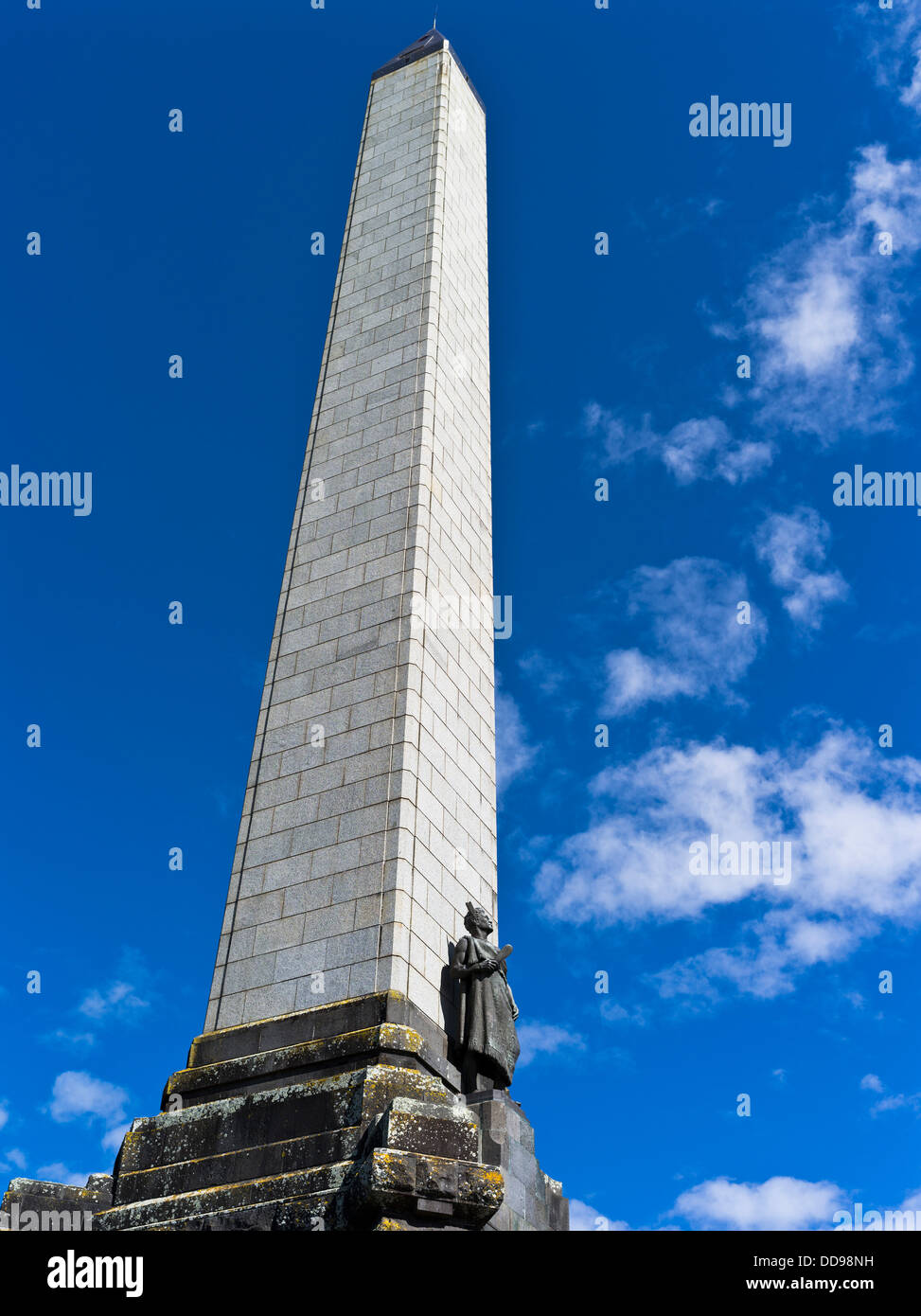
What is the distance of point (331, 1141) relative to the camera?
986 centimetres

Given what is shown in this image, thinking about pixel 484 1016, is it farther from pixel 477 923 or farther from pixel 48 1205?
pixel 48 1205

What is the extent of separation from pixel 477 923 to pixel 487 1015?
3.45ft

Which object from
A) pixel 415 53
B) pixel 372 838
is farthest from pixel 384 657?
pixel 415 53

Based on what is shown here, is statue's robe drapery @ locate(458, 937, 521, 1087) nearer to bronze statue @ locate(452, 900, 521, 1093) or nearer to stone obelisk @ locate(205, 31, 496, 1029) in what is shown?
bronze statue @ locate(452, 900, 521, 1093)

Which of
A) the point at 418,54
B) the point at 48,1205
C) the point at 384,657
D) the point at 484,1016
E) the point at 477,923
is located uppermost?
the point at 418,54

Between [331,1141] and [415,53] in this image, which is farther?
[415,53]

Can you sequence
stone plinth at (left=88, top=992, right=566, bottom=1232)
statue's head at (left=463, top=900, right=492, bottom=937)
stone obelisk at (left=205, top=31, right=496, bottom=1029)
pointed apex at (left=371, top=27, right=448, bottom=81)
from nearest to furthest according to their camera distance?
stone plinth at (left=88, top=992, right=566, bottom=1232), stone obelisk at (left=205, top=31, right=496, bottom=1029), statue's head at (left=463, top=900, right=492, bottom=937), pointed apex at (left=371, top=27, right=448, bottom=81)

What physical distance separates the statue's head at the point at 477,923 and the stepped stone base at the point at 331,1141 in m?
1.26

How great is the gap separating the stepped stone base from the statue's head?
4.13 feet

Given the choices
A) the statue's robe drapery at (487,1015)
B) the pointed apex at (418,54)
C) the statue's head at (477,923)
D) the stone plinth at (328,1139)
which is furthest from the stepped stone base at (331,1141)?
the pointed apex at (418,54)

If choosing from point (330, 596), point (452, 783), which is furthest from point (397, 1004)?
point (330, 596)

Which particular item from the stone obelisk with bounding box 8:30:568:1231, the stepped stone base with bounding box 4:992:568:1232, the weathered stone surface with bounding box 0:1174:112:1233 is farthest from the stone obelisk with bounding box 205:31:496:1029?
the weathered stone surface with bounding box 0:1174:112:1233

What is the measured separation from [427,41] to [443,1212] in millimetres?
22130

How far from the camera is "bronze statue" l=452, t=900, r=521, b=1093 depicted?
11.5m
